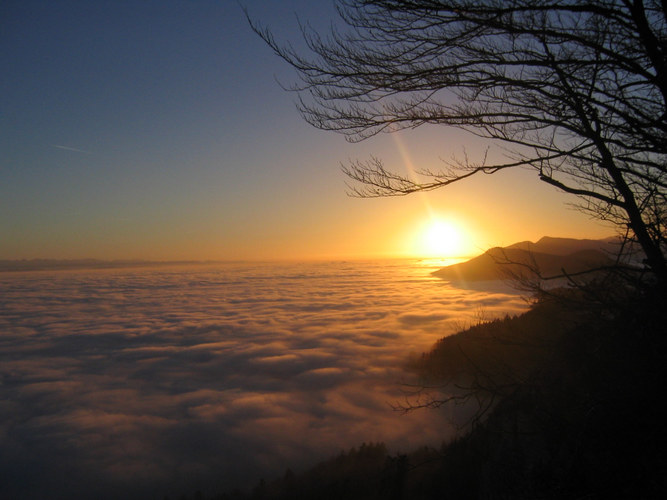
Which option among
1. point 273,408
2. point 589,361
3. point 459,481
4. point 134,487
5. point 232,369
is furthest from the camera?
point 232,369

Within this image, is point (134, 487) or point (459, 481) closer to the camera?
point (459, 481)

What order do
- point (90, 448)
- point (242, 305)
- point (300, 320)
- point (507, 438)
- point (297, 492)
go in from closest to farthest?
1. point (507, 438)
2. point (297, 492)
3. point (90, 448)
4. point (300, 320)
5. point (242, 305)

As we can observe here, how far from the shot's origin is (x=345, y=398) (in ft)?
31.8

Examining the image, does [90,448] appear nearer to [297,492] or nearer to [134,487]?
[134,487]

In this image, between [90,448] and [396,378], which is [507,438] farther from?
[90,448]

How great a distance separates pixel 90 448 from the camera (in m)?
7.57

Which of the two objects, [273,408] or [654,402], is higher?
[654,402]

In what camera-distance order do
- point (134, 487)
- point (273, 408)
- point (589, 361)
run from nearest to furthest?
point (589, 361) < point (134, 487) < point (273, 408)

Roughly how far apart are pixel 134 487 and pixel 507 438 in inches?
263

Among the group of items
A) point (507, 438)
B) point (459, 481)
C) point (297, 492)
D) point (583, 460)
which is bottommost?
point (297, 492)

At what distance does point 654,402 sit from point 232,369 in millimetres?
12047

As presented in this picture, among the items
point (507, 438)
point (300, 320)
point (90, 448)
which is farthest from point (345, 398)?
point (300, 320)

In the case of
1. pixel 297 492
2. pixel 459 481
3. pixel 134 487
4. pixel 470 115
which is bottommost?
pixel 134 487

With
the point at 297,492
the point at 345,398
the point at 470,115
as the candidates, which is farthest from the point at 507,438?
the point at 345,398
